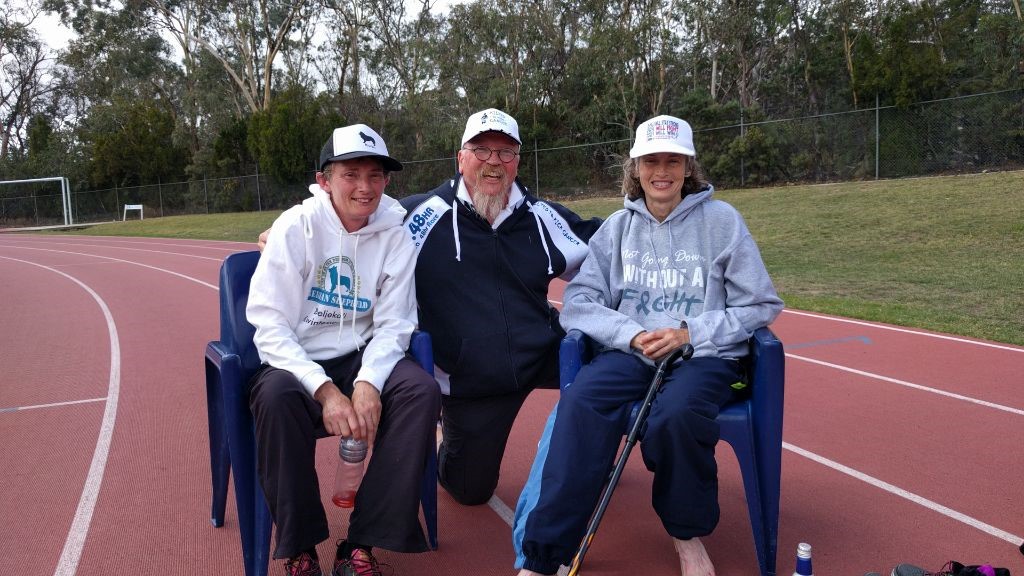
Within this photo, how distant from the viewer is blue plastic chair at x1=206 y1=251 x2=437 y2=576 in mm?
3035

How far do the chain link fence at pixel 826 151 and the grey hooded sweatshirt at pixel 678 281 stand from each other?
1740cm

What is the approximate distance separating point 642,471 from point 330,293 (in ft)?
6.33

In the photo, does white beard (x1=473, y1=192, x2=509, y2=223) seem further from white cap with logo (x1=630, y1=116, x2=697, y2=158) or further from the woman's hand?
the woman's hand

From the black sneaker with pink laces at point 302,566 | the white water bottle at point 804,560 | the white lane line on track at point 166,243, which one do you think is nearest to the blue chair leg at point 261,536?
the black sneaker with pink laces at point 302,566

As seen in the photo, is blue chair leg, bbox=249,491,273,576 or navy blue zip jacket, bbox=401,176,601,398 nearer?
blue chair leg, bbox=249,491,273,576

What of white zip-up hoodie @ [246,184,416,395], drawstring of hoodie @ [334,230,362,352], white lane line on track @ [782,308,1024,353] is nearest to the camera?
white zip-up hoodie @ [246,184,416,395]

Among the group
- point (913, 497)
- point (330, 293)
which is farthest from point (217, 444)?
point (913, 497)

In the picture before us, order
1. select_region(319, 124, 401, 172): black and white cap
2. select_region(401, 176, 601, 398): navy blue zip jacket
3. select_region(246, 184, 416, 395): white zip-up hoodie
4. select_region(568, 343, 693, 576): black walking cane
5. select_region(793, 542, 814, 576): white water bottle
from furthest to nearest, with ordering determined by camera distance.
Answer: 1. select_region(401, 176, 601, 398): navy blue zip jacket
2. select_region(319, 124, 401, 172): black and white cap
3. select_region(246, 184, 416, 395): white zip-up hoodie
4. select_region(568, 343, 693, 576): black walking cane
5. select_region(793, 542, 814, 576): white water bottle

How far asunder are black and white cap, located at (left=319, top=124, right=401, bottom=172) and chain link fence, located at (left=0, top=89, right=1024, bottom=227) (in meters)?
17.5

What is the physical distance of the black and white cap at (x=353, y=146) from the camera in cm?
329

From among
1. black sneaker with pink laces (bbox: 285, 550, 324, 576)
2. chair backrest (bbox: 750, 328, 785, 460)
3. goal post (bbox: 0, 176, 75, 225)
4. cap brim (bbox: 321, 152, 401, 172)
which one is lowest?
black sneaker with pink laces (bbox: 285, 550, 324, 576)

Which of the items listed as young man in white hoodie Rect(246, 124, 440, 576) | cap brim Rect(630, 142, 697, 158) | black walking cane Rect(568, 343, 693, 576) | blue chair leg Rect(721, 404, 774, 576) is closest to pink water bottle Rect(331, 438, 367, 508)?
young man in white hoodie Rect(246, 124, 440, 576)

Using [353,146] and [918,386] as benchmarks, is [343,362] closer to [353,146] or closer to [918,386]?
[353,146]

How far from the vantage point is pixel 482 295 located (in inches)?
148
